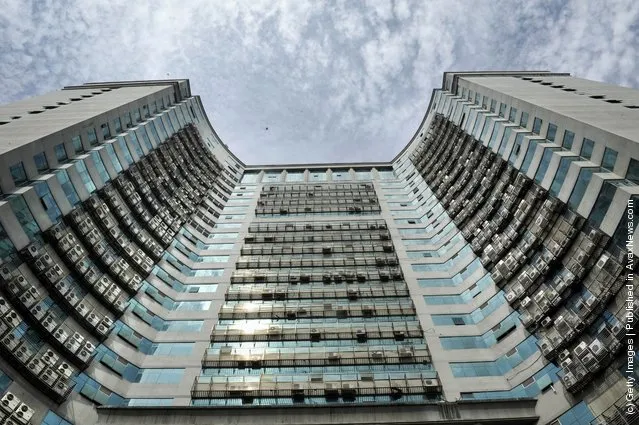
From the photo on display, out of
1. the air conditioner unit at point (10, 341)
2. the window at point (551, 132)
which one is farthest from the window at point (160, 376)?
the window at point (551, 132)

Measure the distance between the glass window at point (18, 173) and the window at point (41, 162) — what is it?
1.58 meters

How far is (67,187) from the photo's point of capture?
3108cm

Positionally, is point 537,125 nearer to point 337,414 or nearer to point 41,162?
point 337,414

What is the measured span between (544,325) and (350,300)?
16.4 meters

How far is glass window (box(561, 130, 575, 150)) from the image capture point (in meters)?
30.4

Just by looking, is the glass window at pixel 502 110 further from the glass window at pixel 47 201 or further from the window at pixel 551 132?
the glass window at pixel 47 201

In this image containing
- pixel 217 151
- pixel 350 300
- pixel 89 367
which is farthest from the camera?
pixel 217 151

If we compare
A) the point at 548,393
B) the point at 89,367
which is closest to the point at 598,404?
the point at 548,393

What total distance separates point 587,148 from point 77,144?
137ft

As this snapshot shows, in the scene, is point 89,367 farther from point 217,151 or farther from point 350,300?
point 217,151

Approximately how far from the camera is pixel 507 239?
34250 millimetres

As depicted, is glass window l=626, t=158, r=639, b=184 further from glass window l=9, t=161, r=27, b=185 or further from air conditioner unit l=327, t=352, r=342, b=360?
glass window l=9, t=161, r=27, b=185

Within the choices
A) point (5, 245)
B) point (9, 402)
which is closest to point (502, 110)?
point (5, 245)

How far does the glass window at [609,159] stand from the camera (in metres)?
25.6
